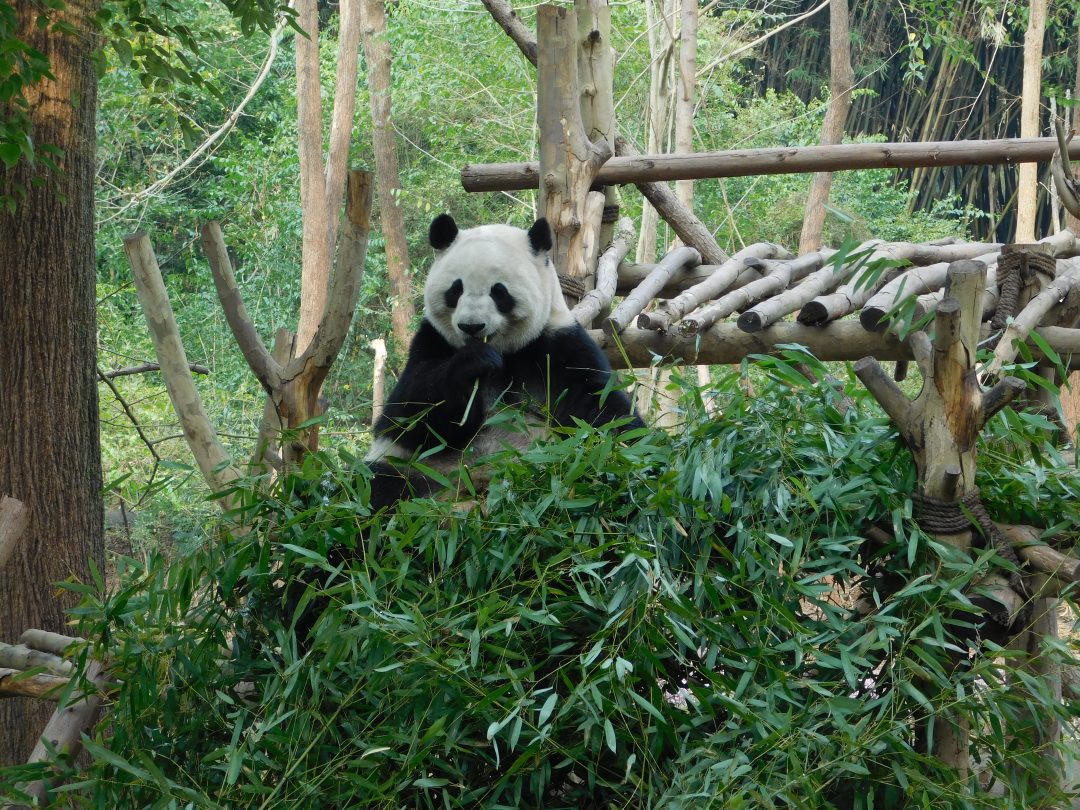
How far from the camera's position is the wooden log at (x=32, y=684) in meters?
2.55

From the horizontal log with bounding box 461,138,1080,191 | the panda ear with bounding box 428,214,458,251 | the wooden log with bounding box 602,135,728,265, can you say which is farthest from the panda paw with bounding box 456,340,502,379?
the wooden log with bounding box 602,135,728,265

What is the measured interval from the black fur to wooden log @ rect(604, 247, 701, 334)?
80 cm

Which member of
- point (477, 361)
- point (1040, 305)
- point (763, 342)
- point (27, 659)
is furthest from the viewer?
point (763, 342)

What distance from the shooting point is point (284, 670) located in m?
2.12

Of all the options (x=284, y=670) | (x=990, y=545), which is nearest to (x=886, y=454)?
(x=990, y=545)

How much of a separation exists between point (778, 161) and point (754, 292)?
118cm

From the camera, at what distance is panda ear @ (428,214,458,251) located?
133 inches

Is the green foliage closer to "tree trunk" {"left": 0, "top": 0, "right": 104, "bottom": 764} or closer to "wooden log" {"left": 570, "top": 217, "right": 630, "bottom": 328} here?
"tree trunk" {"left": 0, "top": 0, "right": 104, "bottom": 764}

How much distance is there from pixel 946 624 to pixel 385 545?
A: 3.66 ft

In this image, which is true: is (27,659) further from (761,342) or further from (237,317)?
(761,342)

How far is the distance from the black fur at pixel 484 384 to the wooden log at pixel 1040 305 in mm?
1156

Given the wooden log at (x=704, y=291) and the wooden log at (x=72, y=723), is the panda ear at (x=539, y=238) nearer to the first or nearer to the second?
the wooden log at (x=704, y=291)

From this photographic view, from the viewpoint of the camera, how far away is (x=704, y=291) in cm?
463

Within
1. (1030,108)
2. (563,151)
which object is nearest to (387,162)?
(1030,108)
